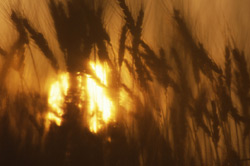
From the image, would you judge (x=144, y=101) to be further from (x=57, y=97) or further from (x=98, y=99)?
(x=57, y=97)

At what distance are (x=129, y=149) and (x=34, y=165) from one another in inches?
11.5

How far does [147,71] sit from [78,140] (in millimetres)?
321

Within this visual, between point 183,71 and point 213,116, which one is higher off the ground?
point 183,71

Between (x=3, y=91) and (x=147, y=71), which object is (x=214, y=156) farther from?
(x=3, y=91)

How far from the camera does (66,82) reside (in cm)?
92

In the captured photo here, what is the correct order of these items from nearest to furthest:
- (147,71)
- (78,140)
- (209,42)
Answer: (78,140), (147,71), (209,42)

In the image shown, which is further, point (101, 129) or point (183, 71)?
point (183, 71)

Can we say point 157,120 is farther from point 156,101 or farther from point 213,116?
point 213,116

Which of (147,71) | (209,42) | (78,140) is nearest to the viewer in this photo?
(78,140)

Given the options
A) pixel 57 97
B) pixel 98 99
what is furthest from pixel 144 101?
pixel 57 97

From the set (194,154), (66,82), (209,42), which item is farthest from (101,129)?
(209,42)

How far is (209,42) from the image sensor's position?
3.57 ft

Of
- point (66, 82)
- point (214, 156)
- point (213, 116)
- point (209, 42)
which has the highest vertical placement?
point (209, 42)

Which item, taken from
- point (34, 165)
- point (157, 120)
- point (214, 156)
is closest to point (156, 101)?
A: point (157, 120)
